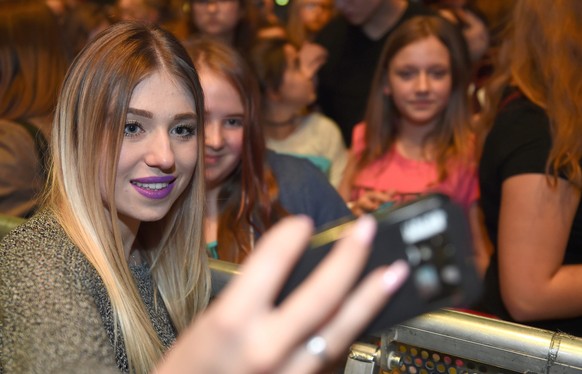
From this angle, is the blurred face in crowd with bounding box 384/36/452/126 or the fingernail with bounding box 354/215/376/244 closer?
the fingernail with bounding box 354/215/376/244

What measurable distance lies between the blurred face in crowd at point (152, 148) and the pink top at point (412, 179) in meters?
1.31

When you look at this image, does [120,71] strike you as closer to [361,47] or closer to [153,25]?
[153,25]

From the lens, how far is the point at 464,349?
1079 millimetres

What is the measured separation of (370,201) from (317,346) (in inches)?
76.2

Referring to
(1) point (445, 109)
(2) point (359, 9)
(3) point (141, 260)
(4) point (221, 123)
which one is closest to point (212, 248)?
(4) point (221, 123)

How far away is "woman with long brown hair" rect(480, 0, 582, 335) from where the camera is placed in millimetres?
1608

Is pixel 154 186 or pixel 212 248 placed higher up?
pixel 154 186

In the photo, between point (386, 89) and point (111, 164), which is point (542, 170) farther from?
point (386, 89)

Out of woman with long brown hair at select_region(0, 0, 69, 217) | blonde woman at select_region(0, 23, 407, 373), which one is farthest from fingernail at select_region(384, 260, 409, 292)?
woman with long brown hair at select_region(0, 0, 69, 217)

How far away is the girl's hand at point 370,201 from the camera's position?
2.52 meters

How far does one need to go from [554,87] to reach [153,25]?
0.90 meters

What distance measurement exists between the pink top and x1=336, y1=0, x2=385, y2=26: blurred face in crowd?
0.72m

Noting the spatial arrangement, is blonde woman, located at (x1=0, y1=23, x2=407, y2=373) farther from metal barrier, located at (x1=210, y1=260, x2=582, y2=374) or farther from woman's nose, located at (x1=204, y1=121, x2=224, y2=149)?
woman's nose, located at (x1=204, y1=121, x2=224, y2=149)

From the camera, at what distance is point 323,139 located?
3.15 m
